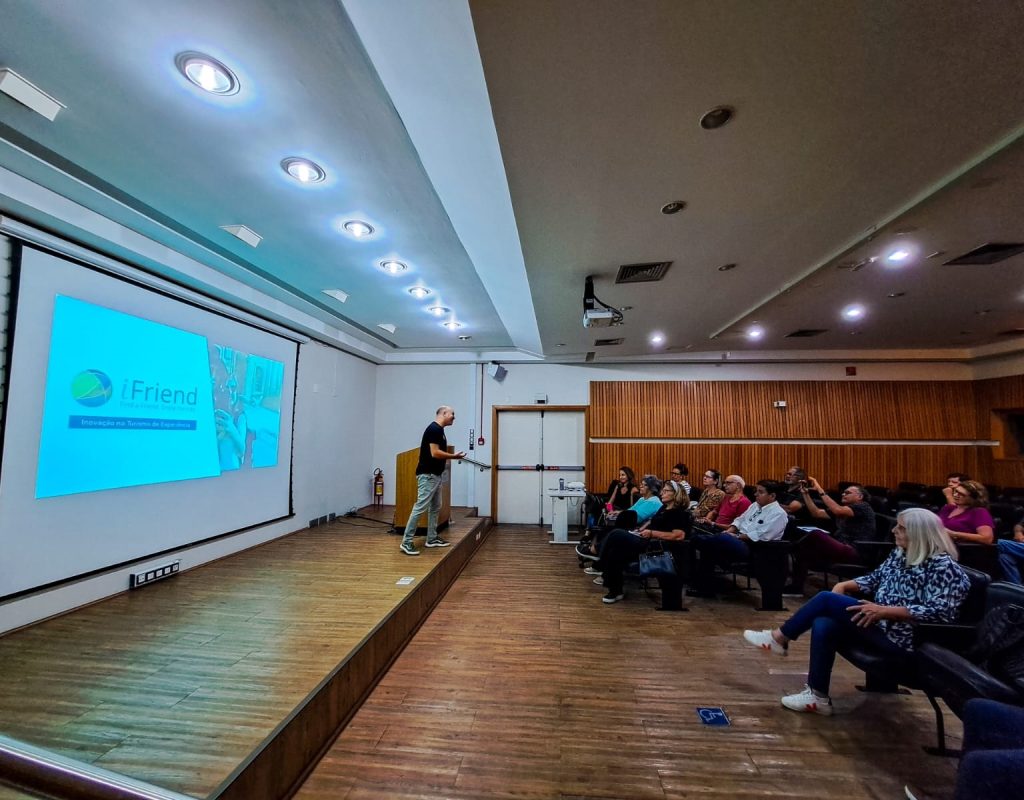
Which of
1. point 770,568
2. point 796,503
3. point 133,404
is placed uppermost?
point 133,404

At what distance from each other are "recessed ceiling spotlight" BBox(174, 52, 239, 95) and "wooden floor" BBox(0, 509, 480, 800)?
2.57 meters

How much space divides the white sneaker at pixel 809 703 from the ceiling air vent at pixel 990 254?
11.5ft

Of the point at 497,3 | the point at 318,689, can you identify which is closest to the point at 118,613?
the point at 318,689

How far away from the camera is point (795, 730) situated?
7.72 feet

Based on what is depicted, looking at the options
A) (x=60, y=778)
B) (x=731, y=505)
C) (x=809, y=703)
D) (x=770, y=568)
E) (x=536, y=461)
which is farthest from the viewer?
(x=536, y=461)

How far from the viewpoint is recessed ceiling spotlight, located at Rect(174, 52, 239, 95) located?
1.89 m

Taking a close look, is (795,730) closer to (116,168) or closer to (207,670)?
(207,670)

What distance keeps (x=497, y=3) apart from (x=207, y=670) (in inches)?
138

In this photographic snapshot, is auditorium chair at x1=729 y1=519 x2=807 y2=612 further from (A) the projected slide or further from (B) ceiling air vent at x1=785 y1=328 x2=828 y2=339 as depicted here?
(A) the projected slide

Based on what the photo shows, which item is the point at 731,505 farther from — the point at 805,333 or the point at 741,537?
the point at 805,333

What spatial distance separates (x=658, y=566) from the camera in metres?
3.91

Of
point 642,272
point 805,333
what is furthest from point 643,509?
point 805,333

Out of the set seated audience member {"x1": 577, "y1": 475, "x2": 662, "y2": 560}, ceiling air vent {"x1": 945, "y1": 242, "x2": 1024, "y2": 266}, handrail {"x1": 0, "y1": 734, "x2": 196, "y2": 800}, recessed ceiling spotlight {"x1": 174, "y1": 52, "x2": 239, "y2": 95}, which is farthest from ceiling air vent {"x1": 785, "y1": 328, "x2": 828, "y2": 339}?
handrail {"x1": 0, "y1": 734, "x2": 196, "y2": 800}

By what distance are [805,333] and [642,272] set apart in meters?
3.86
